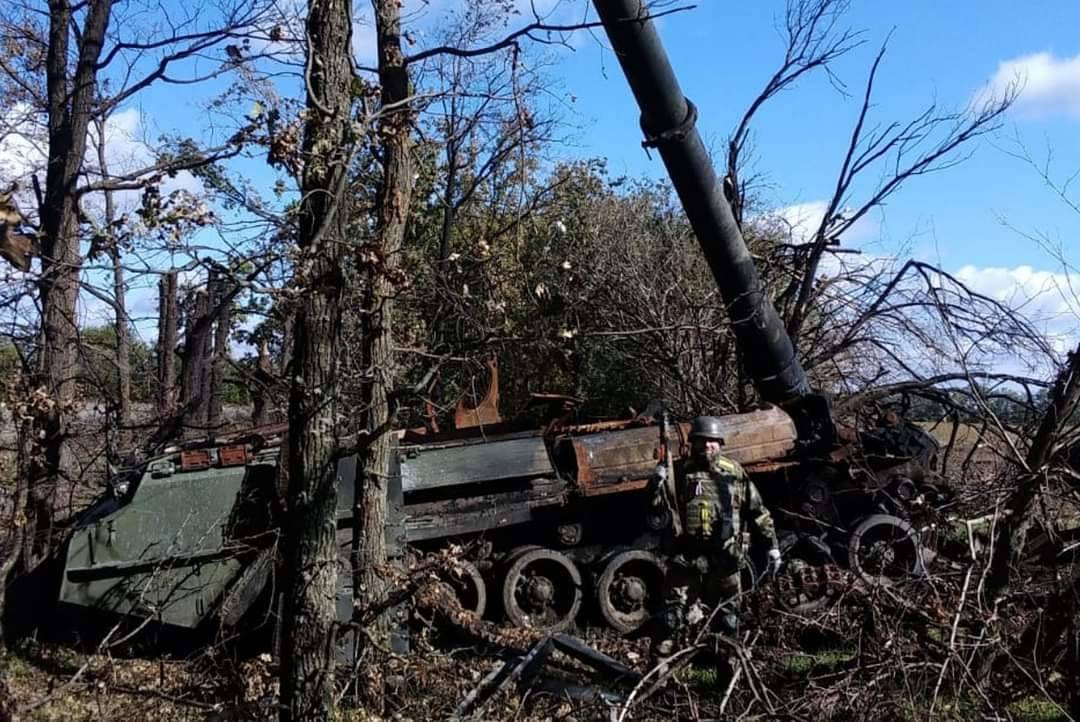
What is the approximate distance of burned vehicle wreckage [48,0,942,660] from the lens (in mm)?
9156

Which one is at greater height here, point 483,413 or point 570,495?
point 483,413

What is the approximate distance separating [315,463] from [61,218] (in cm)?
588

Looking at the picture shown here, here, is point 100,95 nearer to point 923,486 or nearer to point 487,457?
point 487,457

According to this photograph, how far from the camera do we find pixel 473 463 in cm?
1045

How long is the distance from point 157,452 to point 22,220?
5.77 meters

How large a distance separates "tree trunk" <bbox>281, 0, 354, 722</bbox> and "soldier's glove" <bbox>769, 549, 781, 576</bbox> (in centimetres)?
382

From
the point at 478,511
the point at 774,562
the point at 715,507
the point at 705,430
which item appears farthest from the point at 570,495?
the point at 774,562

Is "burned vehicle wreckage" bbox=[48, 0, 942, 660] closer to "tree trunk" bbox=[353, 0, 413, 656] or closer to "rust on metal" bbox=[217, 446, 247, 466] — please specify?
"rust on metal" bbox=[217, 446, 247, 466]

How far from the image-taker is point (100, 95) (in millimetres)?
11555

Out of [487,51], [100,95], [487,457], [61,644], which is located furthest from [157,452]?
[487,51]

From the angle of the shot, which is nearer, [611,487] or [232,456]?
[232,456]

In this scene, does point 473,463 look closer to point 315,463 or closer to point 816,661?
point 816,661

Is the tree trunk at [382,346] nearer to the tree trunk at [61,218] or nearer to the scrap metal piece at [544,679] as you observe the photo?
the scrap metal piece at [544,679]

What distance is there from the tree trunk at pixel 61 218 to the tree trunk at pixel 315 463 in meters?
→ 4.02
